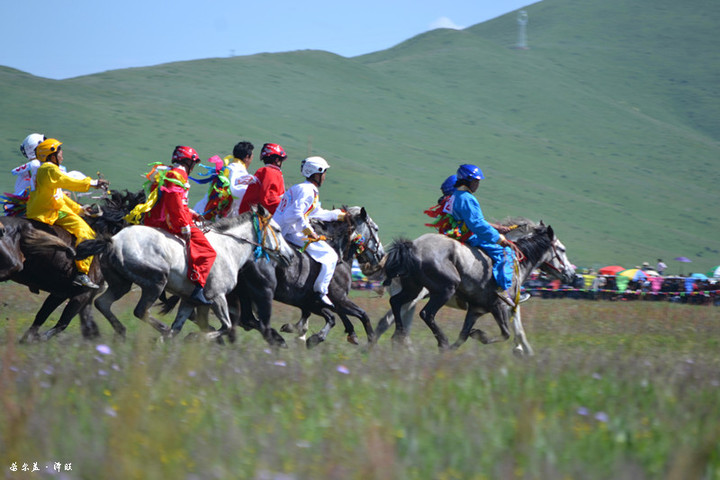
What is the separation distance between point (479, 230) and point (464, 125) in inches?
2724

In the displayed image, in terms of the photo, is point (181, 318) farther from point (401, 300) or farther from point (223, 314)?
point (401, 300)

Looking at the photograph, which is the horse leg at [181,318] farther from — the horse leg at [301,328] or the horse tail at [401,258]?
the horse tail at [401,258]

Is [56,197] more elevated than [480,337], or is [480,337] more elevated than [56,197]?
[56,197]

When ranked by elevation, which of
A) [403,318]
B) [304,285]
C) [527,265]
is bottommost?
[403,318]

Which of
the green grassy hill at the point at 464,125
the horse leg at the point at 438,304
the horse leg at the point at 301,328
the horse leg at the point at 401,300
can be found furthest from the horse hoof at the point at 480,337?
the green grassy hill at the point at 464,125

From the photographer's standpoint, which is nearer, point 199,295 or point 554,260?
point 199,295

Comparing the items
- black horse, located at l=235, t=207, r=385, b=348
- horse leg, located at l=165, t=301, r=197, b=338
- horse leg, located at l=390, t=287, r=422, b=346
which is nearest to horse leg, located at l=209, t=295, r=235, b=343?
horse leg, located at l=165, t=301, r=197, b=338

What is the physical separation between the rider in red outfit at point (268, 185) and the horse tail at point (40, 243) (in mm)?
2243

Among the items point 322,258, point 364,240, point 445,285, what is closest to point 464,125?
point 364,240

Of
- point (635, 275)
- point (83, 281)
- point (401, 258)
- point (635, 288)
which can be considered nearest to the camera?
point (83, 281)

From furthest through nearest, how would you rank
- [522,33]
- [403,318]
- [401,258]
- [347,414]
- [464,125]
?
[522,33]
[464,125]
[403,318]
[401,258]
[347,414]

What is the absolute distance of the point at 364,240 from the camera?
1052 cm

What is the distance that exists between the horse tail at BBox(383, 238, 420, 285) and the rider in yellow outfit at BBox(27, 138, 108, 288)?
3.31 metres

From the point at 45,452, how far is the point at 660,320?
14368mm
